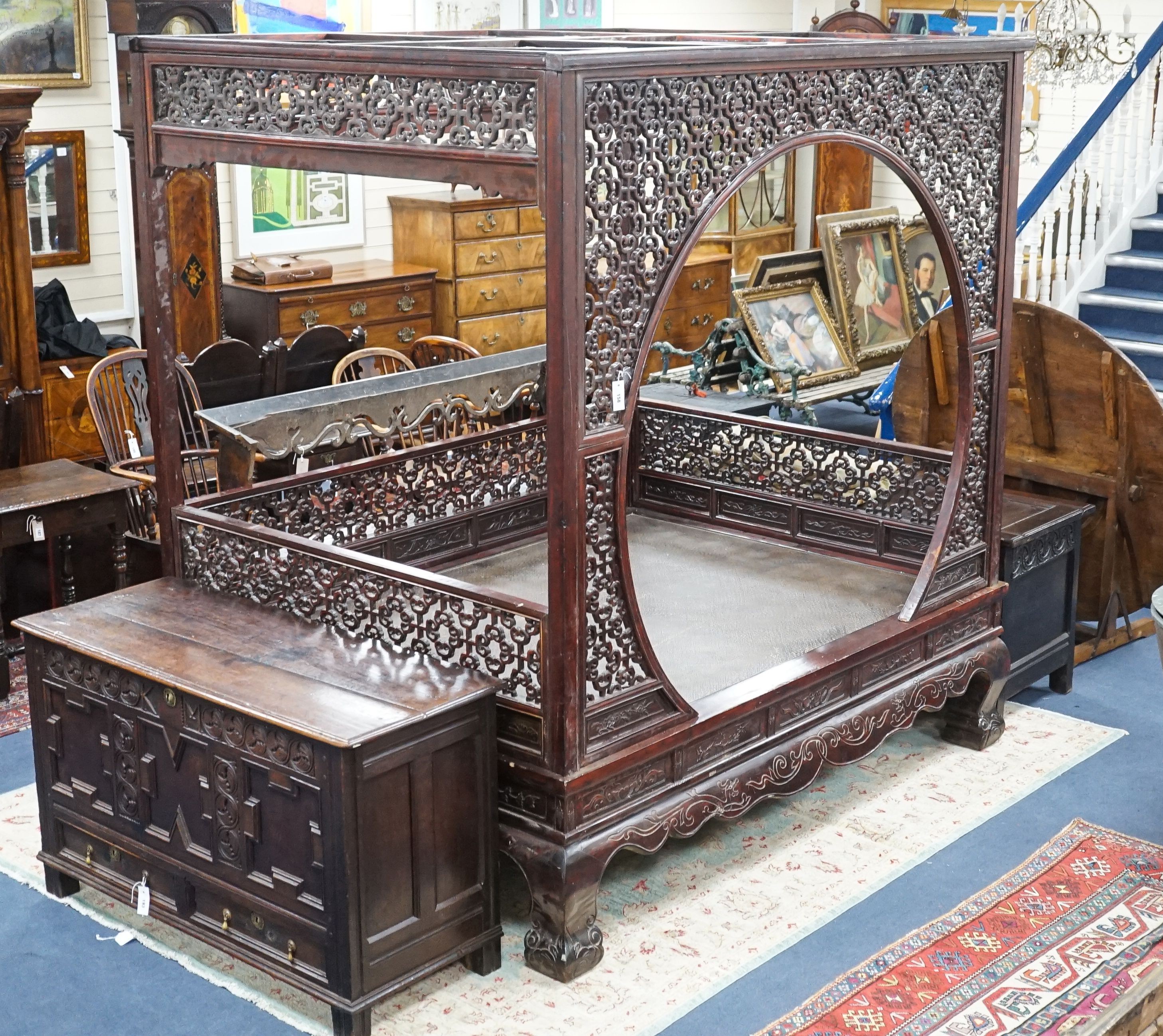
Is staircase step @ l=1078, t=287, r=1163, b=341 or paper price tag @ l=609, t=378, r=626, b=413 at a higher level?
paper price tag @ l=609, t=378, r=626, b=413

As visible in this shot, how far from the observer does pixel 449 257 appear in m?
9.25

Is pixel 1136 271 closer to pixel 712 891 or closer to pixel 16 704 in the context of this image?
pixel 712 891

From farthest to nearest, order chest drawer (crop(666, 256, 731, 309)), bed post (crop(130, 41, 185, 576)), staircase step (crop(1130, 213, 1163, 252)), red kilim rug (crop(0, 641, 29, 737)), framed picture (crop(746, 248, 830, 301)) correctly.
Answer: chest drawer (crop(666, 256, 731, 309))
framed picture (crop(746, 248, 830, 301))
staircase step (crop(1130, 213, 1163, 252))
red kilim rug (crop(0, 641, 29, 737))
bed post (crop(130, 41, 185, 576))

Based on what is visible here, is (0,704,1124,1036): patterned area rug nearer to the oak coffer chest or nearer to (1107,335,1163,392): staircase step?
the oak coffer chest

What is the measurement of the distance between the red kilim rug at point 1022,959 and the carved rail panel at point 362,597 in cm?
106

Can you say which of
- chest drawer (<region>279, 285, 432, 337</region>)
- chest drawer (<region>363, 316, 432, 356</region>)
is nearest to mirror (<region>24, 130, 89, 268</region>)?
chest drawer (<region>279, 285, 432, 337</region>)

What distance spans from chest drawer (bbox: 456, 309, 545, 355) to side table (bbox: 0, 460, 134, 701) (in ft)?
12.1

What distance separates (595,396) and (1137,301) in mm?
4938

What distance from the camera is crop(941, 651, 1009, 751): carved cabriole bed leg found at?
512 centimetres

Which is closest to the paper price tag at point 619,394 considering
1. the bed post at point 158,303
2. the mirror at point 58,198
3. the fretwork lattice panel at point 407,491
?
the fretwork lattice panel at point 407,491

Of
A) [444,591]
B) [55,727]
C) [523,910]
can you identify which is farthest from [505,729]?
[55,727]

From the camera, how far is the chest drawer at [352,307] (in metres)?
8.52

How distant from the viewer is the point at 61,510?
18.3ft

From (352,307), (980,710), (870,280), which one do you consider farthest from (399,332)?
(980,710)
